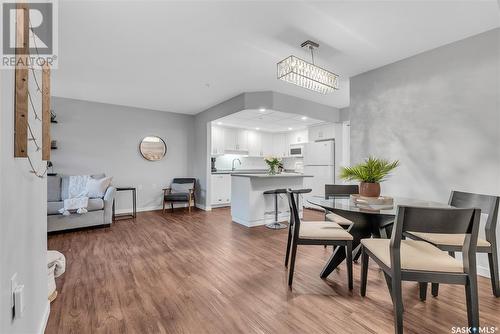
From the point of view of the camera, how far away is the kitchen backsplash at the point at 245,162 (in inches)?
275

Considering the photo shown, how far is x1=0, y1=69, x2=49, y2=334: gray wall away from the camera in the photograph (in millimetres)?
854

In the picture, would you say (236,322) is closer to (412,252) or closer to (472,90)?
(412,252)

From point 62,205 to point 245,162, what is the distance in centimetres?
470

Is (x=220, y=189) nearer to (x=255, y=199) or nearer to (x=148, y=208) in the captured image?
(x=148, y=208)

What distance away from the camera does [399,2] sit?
1986 millimetres

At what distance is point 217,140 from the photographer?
21.1 feet

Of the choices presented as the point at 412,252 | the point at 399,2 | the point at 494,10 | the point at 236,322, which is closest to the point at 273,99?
the point at 399,2

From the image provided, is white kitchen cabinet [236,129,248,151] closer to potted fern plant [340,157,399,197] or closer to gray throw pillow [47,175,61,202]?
gray throw pillow [47,175,61,202]

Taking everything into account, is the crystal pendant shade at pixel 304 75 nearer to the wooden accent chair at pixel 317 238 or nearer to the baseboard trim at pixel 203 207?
the wooden accent chair at pixel 317 238

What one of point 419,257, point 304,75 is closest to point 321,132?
point 304,75

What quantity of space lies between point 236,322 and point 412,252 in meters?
1.35

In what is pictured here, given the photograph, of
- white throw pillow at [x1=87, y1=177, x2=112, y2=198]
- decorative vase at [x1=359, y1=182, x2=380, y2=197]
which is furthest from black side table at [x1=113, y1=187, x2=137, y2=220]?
decorative vase at [x1=359, y1=182, x2=380, y2=197]

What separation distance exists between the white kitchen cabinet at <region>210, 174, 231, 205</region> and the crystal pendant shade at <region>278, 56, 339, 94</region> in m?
3.68

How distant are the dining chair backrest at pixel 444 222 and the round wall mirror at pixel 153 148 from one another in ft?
18.0
